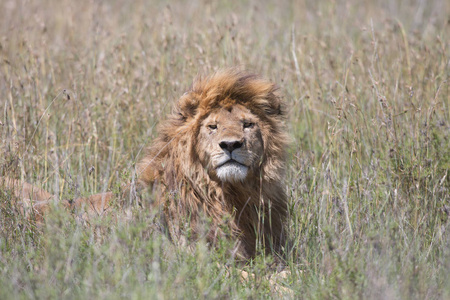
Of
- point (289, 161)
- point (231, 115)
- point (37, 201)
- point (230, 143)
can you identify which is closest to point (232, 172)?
point (230, 143)

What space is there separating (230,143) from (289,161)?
82 cm

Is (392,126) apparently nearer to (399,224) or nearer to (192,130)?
(399,224)

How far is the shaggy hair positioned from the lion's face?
0.06m

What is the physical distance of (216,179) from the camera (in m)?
3.80

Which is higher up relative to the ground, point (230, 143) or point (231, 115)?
point (231, 115)

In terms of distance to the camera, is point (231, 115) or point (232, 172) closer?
point (232, 172)

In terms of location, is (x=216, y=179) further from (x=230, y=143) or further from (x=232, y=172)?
(x=230, y=143)

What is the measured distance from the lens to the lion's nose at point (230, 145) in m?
3.55

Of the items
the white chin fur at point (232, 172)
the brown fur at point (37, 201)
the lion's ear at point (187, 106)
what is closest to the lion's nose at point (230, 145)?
the white chin fur at point (232, 172)

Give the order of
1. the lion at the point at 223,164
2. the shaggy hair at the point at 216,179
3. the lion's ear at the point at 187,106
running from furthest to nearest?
the lion's ear at the point at 187,106 < the shaggy hair at the point at 216,179 < the lion at the point at 223,164

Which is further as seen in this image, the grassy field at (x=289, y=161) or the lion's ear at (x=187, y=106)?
the lion's ear at (x=187, y=106)

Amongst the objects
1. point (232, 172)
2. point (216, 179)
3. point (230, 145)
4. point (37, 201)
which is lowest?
point (37, 201)

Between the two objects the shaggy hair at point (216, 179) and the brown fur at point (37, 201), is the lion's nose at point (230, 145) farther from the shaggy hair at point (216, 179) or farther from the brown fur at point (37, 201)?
the brown fur at point (37, 201)

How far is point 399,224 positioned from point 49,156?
2931mm
